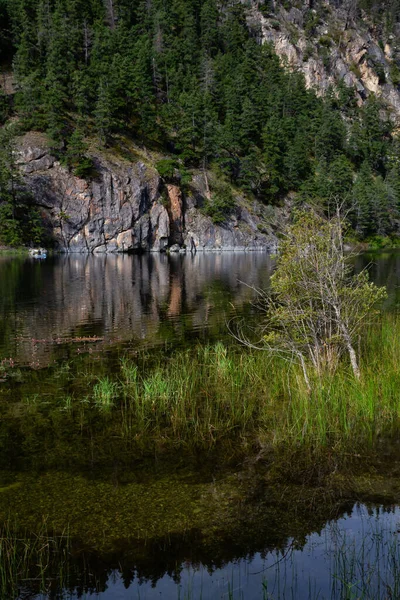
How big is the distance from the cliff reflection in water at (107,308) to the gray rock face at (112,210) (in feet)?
125

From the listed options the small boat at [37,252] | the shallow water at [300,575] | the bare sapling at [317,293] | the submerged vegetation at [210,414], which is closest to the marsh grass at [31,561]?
the shallow water at [300,575]

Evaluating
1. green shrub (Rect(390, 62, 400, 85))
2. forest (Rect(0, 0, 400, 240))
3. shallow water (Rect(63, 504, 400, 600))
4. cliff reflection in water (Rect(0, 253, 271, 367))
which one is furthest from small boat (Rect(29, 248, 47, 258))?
green shrub (Rect(390, 62, 400, 85))

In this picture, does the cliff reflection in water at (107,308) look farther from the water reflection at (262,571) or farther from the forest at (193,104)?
the forest at (193,104)

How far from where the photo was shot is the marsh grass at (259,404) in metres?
9.63

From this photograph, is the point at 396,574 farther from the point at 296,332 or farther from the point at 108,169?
the point at 108,169

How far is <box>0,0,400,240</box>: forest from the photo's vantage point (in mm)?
92625

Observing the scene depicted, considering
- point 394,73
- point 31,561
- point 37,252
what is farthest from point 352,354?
point 394,73

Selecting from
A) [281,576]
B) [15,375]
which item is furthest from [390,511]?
[15,375]

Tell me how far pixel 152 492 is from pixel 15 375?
8423 mm

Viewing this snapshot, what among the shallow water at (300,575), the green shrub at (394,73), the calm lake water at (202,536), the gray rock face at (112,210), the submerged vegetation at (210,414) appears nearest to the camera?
the shallow water at (300,575)

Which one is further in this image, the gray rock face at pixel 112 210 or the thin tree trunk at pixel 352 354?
the gray rock face at pixel 112 210

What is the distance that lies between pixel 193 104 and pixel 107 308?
8714 centimetres

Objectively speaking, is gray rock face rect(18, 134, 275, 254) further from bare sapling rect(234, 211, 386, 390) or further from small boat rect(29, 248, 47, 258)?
bare sapling rect(234, 211, 386, 390)

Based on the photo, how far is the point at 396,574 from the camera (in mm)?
5449
